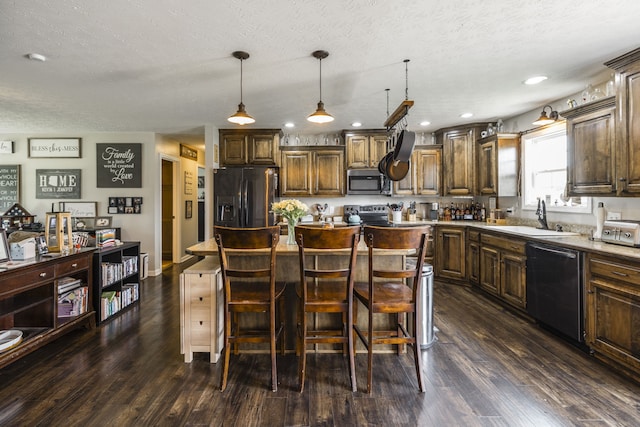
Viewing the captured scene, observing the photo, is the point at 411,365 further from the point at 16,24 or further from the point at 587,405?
the point at 16,24

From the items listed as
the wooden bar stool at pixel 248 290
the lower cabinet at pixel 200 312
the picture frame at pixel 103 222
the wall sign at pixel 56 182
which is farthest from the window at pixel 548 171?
the wall sign at pixel 56 182

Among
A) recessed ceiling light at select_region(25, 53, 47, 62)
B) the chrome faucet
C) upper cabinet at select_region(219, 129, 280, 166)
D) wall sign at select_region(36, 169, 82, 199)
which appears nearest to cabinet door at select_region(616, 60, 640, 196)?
the chrome faucet

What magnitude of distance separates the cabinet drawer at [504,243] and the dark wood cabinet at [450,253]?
1.65ft

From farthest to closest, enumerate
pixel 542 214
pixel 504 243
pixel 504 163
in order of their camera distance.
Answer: pixel 504 163 < pixel 542 214 < pixel 504 243

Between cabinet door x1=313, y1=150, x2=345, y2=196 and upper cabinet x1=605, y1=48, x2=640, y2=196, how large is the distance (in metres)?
3.43

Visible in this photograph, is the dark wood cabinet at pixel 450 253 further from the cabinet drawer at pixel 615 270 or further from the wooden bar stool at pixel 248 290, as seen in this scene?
the wooden bar stool at pixel 248 290

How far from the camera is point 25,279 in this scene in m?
2.46

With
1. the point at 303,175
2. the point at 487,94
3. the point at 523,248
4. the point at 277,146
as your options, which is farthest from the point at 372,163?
the point at 523,248

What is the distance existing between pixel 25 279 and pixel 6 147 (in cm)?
451

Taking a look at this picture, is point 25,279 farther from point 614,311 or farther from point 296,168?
point 614,311

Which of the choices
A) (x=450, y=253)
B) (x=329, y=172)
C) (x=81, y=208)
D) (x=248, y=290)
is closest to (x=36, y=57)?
(x=248, y=290)

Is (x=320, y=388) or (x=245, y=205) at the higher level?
(x=245, y=205)

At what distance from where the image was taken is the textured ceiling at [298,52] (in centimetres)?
207

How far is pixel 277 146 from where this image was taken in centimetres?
526
